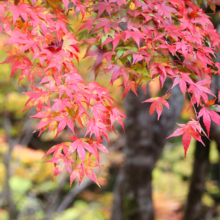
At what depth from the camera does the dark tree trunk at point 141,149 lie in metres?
3.29

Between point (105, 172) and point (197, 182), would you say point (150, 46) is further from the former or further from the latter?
point (105, 172)

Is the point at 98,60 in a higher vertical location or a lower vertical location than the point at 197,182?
higher

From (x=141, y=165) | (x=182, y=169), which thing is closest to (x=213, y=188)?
(x=182, y=169)

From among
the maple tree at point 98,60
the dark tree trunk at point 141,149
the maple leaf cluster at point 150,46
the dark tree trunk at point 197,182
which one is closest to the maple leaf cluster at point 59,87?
the maple tree at point 98,60

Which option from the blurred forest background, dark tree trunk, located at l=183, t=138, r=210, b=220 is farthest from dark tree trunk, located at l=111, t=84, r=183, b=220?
dark tree trunk, located at l=183, t=138, r=210, b=220

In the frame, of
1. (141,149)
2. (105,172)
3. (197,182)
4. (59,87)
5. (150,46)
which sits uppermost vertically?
(150,46)

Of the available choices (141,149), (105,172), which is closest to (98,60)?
(141,149)

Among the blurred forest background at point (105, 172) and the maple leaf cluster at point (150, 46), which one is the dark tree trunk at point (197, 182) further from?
the maple leaf cluster at point (150, 46)

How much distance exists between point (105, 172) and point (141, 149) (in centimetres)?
251

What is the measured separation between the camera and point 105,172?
5613mm

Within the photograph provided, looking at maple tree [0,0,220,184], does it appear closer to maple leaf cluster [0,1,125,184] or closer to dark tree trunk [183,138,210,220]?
maple leaf cluster [0,1,125,184]

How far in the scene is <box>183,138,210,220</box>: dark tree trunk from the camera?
3.80 m

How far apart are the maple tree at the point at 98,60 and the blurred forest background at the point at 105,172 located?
6.46ft

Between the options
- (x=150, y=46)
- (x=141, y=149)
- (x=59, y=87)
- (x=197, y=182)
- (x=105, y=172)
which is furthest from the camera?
(x=105, y=172)
